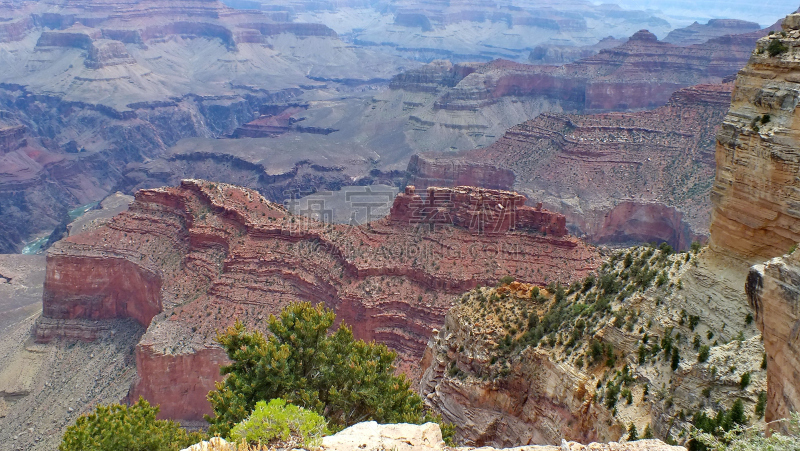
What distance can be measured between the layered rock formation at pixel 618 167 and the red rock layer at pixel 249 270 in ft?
102

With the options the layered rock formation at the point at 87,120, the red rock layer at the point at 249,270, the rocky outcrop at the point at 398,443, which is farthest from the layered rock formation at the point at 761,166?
the layered rock formation at the point at 87,120

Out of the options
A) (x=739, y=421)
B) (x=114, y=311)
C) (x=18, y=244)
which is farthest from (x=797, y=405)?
(x=18, y=244)

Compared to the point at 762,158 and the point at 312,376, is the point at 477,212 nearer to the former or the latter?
the point at 312,376

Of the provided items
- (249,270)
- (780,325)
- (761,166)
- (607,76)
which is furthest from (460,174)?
(780,325)

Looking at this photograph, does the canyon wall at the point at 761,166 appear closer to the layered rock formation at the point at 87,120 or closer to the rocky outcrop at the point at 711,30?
the layered rock formation at the point at 87,120

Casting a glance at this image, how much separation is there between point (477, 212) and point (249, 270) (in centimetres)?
1489

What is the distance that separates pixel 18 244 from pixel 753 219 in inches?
4236

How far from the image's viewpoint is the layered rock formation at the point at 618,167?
2832 inches

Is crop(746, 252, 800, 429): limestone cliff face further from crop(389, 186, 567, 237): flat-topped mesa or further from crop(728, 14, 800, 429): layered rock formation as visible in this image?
crop(389, 186, 567, 237): flat-topped mesa

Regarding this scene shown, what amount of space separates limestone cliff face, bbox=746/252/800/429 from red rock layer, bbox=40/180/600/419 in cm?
2489

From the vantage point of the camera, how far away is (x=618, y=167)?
7862 cm

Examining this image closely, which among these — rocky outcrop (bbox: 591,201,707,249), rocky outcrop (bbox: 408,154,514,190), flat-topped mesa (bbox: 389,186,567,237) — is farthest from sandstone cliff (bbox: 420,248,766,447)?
rocky outcrop (bbox: 408,154,514,190)

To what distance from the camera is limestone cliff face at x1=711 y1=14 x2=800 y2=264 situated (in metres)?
16.0

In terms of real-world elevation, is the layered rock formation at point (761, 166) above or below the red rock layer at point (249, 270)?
above
